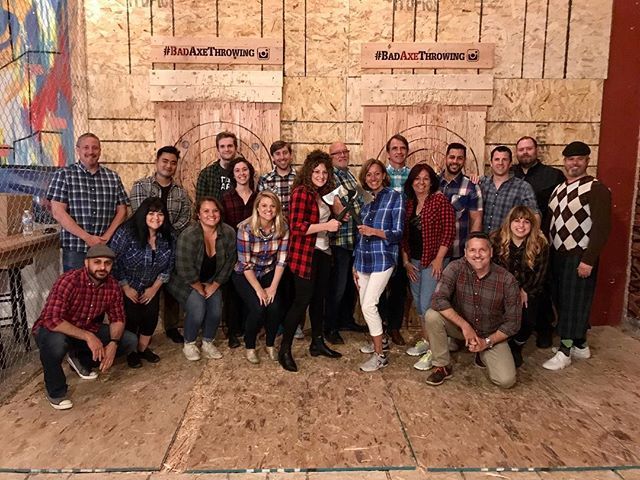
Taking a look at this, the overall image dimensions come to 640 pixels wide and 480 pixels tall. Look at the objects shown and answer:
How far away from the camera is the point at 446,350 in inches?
134

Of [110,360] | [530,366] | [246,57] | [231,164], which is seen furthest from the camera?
[246,57]

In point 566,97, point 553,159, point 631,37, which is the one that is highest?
point 631,37

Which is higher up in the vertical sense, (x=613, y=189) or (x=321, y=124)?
(x=321, y=124)

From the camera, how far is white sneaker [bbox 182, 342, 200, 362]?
3.80 meters

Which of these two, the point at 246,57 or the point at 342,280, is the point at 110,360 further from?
the point at 246,57

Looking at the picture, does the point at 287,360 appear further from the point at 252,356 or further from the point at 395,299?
the point at 395,299

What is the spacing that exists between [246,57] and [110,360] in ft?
10.3

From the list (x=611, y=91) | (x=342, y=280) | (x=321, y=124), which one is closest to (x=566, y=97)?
(x=611, y=91)

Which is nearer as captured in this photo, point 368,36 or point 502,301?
point 502,301

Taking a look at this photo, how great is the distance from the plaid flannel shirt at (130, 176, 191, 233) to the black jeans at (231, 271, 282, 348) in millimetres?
818

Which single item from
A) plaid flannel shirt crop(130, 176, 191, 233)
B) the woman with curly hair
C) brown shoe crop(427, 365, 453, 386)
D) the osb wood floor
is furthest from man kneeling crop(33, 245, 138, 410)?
the woman with curly hair

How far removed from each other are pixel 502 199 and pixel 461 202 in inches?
16.2

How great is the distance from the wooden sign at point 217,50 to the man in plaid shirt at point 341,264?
1.35 m

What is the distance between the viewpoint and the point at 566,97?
15.4 feet
